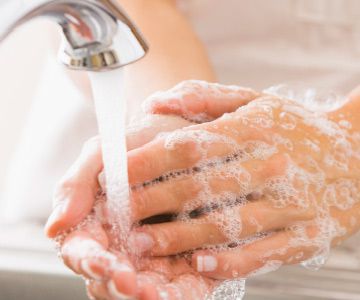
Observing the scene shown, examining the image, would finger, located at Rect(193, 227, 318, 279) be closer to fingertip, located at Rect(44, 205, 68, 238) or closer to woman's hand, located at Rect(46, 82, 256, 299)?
woman's hand, located at Rect(46, 82, 256, 299)

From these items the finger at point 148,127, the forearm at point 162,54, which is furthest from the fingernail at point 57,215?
the forearm at point 162,54

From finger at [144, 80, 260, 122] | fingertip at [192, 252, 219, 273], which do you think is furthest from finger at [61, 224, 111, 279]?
finger at [144, 80, 260, 122]

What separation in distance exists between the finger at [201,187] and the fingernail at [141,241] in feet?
0.06

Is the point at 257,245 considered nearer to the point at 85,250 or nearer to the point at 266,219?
the point at 266,219

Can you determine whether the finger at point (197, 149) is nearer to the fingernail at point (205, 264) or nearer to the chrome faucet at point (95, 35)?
the fingernail at point (205, 264)

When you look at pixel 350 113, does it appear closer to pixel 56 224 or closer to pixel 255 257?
pixel 255 257

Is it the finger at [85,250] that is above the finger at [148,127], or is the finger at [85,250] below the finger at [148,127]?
below

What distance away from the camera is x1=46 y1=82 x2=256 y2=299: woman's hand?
1.82 feet

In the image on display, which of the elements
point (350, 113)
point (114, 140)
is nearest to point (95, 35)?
point (114, 140)

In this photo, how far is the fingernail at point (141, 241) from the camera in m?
0.65

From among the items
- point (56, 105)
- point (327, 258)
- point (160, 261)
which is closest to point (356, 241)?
point (327, 258)

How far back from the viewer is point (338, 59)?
1139 mm

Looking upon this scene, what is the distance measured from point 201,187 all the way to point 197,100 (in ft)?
0.42

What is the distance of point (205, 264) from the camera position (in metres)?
0.67
